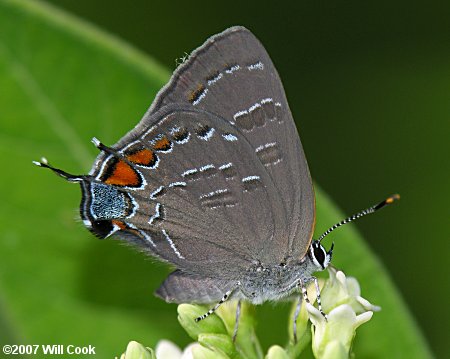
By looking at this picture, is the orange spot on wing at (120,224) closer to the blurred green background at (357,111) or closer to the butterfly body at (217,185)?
the butterfly body at (217,185)

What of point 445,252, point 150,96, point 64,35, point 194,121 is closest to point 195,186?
point 194,121

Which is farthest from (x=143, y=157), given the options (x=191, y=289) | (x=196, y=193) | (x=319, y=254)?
(x=319, y=254)

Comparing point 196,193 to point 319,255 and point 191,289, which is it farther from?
point 319,255

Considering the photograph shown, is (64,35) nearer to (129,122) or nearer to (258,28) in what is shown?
(129,122)

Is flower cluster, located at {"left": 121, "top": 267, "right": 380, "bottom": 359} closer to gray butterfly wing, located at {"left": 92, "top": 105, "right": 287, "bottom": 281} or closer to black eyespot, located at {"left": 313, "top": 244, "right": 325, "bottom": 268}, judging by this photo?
black eyespot, located at {"left": 313, "top": 244, "right": 325, "bottom": 268}

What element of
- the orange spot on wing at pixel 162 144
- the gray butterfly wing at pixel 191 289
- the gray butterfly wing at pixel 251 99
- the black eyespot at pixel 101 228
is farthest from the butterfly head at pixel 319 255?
the black eyespot at pixel 101 228

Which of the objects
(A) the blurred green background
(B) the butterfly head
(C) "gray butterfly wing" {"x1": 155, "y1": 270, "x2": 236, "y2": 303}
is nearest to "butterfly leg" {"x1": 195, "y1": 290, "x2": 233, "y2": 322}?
(C) "gray butterfly wing" {"x1": 155, "y1": 270, "x2": 236, "y2": 303}
